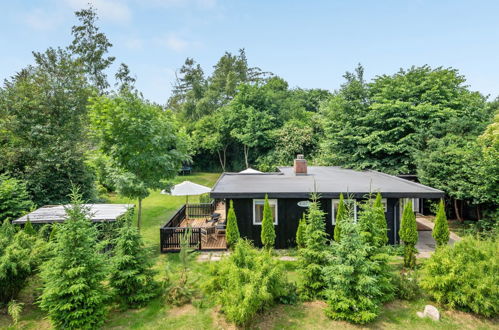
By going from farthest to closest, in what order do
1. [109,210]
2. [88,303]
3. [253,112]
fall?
[253,112] → [109,210] → [88,303]

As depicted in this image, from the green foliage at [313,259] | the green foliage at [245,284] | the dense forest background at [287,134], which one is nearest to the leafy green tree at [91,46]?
the dense forest background at [287,134]

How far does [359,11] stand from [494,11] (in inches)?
268

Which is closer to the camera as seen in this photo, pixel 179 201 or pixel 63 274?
pixel 63 274

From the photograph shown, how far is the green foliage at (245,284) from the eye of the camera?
18.0ft

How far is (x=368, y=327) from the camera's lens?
5855 mm

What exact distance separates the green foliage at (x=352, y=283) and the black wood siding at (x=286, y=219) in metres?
4.12

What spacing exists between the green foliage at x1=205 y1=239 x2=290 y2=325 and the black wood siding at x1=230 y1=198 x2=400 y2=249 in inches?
148

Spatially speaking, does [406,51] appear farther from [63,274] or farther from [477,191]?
[63,274]

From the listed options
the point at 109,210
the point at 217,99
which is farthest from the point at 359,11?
the point at 217,99

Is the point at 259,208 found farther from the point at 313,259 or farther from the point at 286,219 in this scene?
the point at 313,259

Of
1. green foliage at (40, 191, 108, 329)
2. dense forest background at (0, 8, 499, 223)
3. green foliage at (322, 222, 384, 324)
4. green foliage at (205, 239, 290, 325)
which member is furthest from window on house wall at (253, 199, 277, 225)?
green foliage at (40, 191, 108, 329)

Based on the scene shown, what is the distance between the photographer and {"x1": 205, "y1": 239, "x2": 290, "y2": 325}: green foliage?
549 centimetres

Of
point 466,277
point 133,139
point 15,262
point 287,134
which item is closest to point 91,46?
point 287,134

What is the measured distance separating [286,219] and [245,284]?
5.10m
